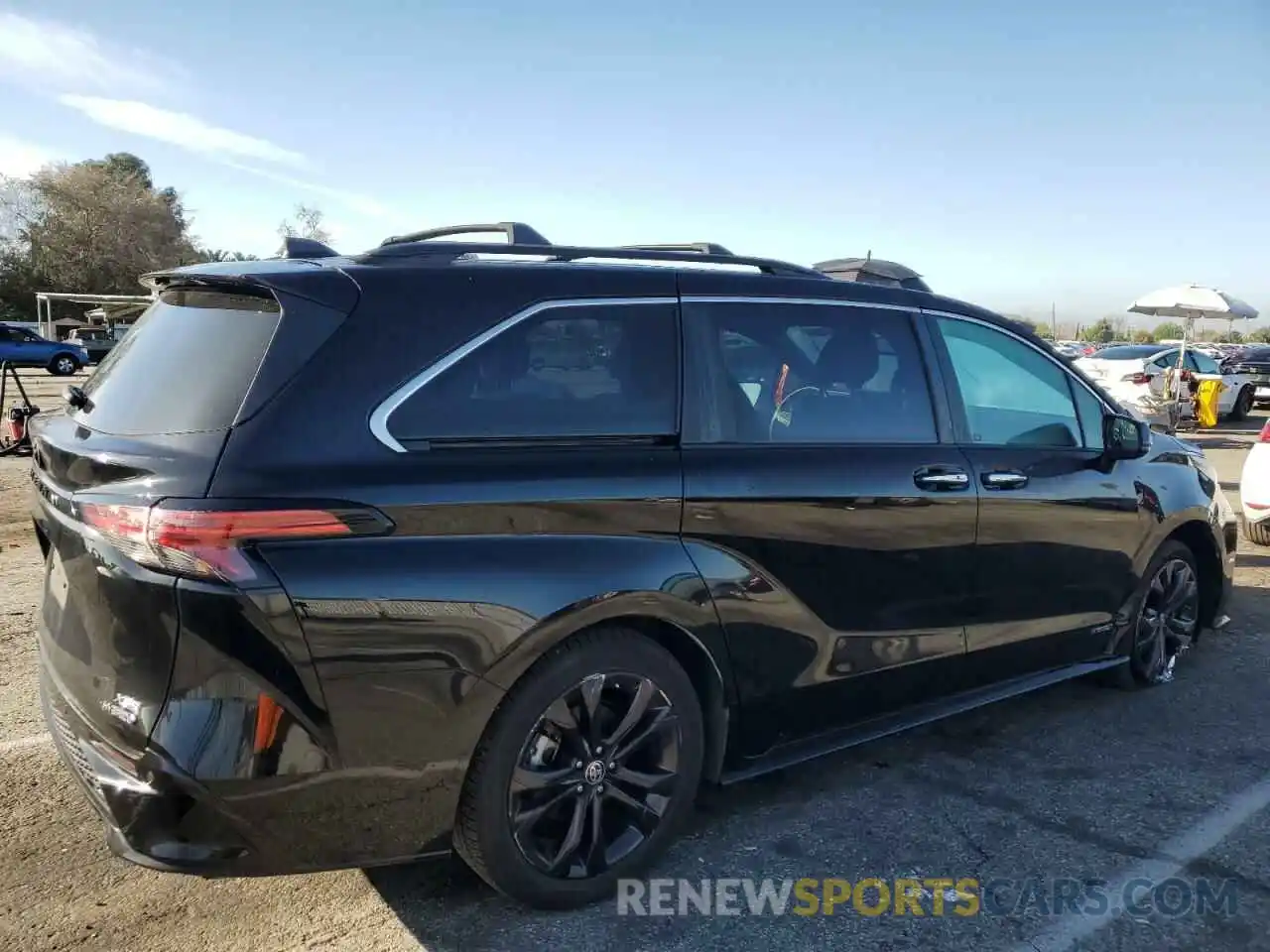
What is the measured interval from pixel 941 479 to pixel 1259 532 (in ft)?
17.8

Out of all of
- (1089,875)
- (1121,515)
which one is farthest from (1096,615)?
(1089,875)

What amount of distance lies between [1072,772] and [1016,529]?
0.94 metres

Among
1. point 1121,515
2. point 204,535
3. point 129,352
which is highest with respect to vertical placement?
point 129,352

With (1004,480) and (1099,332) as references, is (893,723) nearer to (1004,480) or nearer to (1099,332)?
(1004,480)

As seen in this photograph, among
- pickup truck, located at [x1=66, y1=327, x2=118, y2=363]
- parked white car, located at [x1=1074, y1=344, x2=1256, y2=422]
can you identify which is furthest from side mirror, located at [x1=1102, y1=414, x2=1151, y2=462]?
pickup truck, located at [x1=66, y1=327, x2=118, y2=363]

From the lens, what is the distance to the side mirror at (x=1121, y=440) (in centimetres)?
424

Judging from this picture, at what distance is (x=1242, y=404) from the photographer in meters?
21.1

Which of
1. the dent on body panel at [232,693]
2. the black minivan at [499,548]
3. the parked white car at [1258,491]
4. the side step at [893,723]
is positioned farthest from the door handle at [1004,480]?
the parked white car at [1258,491]

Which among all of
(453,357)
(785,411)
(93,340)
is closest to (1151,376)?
(785,411)

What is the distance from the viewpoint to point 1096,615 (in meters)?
4.30

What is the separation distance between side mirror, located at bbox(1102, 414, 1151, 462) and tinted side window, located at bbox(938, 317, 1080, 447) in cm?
12

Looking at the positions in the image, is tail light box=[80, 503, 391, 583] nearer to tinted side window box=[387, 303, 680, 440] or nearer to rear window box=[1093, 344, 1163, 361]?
tinted side window box=[387, 303, 680, 440]

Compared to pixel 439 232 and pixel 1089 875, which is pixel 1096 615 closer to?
pixel 1089 875

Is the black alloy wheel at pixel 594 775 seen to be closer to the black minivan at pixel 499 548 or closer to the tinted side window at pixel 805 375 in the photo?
the black minivan at pixel 499 548
